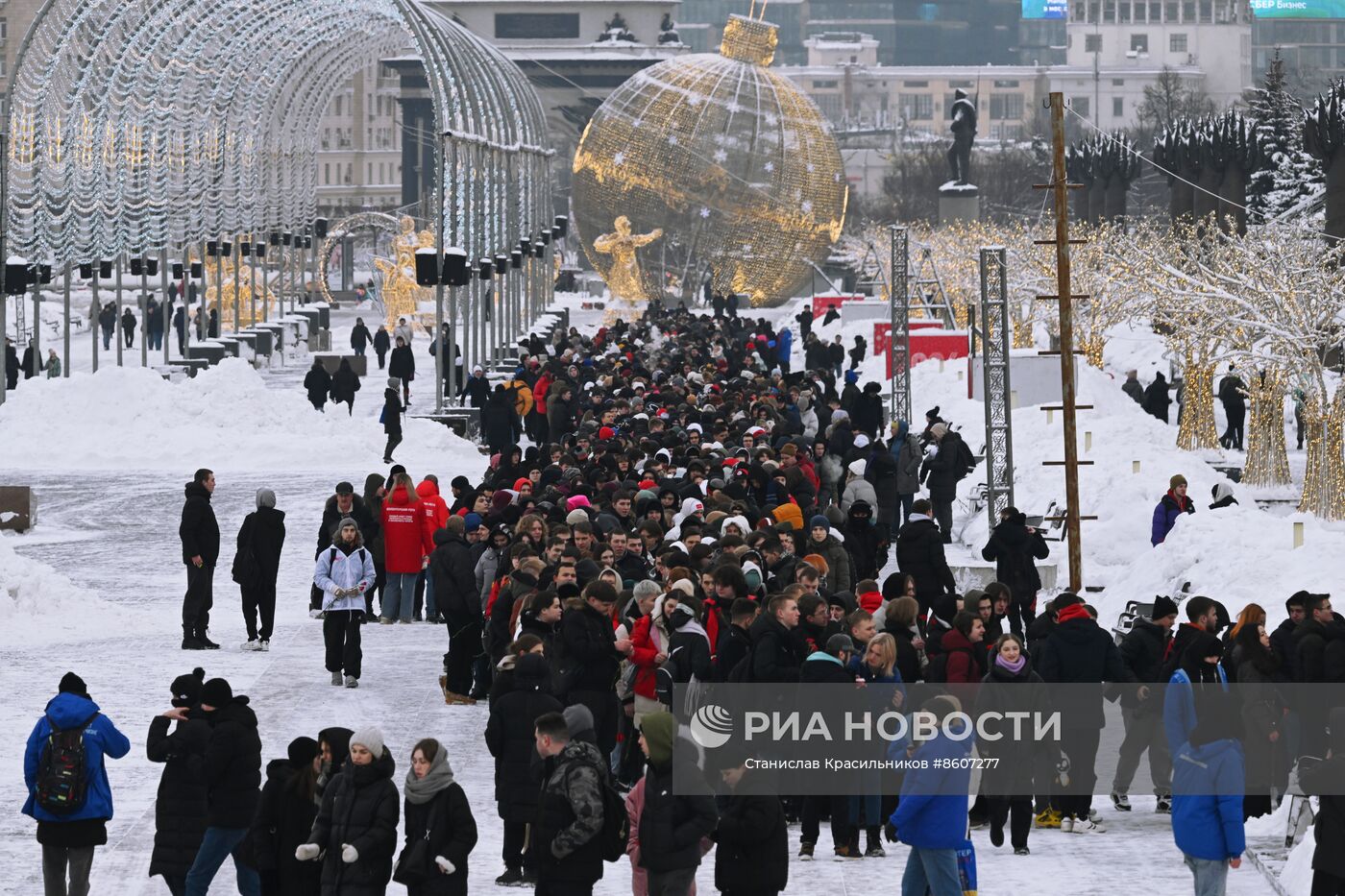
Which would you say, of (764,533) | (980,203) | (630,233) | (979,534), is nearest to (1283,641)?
(764,533)

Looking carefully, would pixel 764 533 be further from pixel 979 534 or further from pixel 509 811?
pixel 979 534

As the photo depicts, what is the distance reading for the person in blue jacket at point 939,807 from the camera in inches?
348

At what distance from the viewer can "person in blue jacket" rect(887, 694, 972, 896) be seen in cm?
883

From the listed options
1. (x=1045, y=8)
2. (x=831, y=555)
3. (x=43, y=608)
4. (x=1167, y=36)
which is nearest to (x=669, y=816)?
(x=831, y=555)

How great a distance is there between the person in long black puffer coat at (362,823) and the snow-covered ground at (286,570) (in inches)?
62.7

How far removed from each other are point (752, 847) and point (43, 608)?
8.78 meters

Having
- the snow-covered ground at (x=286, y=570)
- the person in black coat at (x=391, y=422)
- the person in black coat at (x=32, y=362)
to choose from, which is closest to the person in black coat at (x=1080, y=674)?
the snow-covered ground at (x=286, y=570)

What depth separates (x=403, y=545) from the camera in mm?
16297

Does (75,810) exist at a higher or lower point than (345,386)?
lower

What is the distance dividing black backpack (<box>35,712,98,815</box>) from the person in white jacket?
4.97m

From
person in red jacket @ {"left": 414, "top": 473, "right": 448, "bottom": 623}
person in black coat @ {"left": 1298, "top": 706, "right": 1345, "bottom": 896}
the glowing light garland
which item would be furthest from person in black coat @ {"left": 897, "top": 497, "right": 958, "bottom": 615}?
the glowing light garland

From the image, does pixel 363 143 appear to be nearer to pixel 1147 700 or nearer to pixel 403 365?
pixel 403 365

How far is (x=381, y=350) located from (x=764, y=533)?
30.3 meters

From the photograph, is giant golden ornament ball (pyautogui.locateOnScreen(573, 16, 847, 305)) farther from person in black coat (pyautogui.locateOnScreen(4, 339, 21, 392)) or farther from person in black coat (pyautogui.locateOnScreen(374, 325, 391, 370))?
person in black coat (pyautogui.locateOnScreen(4, 339, 21, 392))
